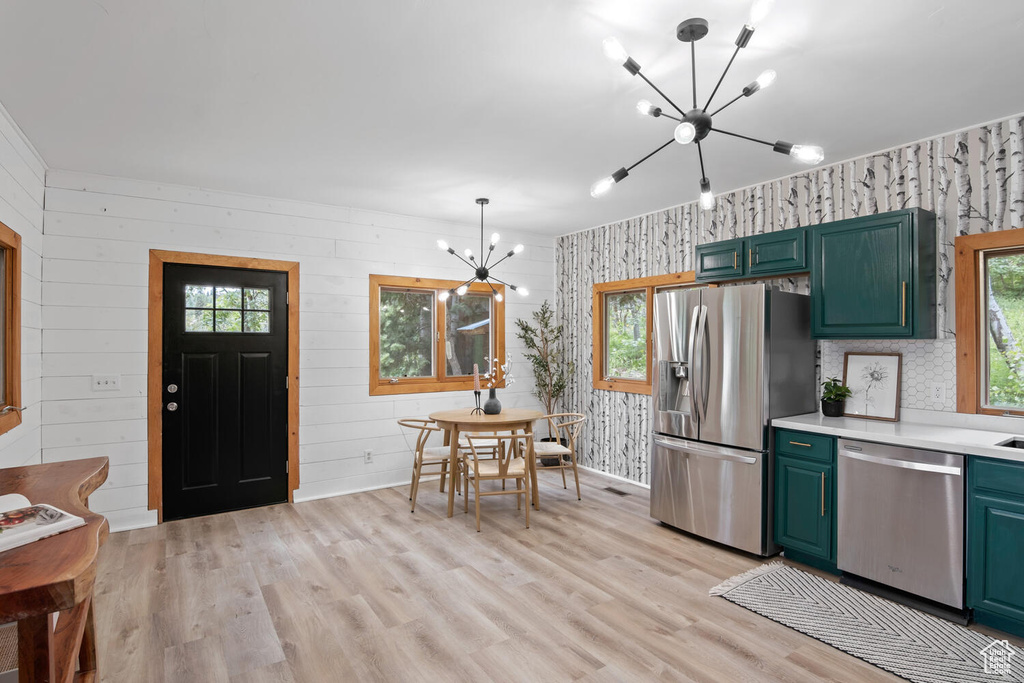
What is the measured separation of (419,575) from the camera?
10.7 ft

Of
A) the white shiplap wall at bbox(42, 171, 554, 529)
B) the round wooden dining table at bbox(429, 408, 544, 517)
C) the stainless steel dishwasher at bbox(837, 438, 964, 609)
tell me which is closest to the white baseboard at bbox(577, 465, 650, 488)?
the white shiplap wall at bbox(42, 171, 554, 529)

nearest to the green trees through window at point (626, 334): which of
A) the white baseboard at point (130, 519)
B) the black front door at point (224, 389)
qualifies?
the black front door at point (224, 389)

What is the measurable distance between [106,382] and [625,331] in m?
4.58

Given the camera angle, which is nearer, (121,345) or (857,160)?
(857,160)

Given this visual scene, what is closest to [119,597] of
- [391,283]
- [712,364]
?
[391,283]

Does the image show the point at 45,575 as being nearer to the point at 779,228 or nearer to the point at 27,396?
the point at 27,396

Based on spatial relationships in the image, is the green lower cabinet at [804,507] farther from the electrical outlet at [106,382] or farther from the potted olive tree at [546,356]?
the electrical outlet at [106,382]

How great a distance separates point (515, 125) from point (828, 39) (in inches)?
62.0

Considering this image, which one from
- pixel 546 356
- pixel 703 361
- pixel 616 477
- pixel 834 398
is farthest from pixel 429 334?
pixel 834 398

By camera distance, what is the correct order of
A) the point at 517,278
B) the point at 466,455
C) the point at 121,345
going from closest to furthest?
the point at 121,345 < the point at 466,455 < the point at 517,278

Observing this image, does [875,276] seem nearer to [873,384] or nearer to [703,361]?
[873,384]

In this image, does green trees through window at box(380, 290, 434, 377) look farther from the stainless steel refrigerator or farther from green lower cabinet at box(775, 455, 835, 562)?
green lower cabinet at box(775, 455, 835, 562)

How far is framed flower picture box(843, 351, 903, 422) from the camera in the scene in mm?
3430

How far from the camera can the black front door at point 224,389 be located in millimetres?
4227
